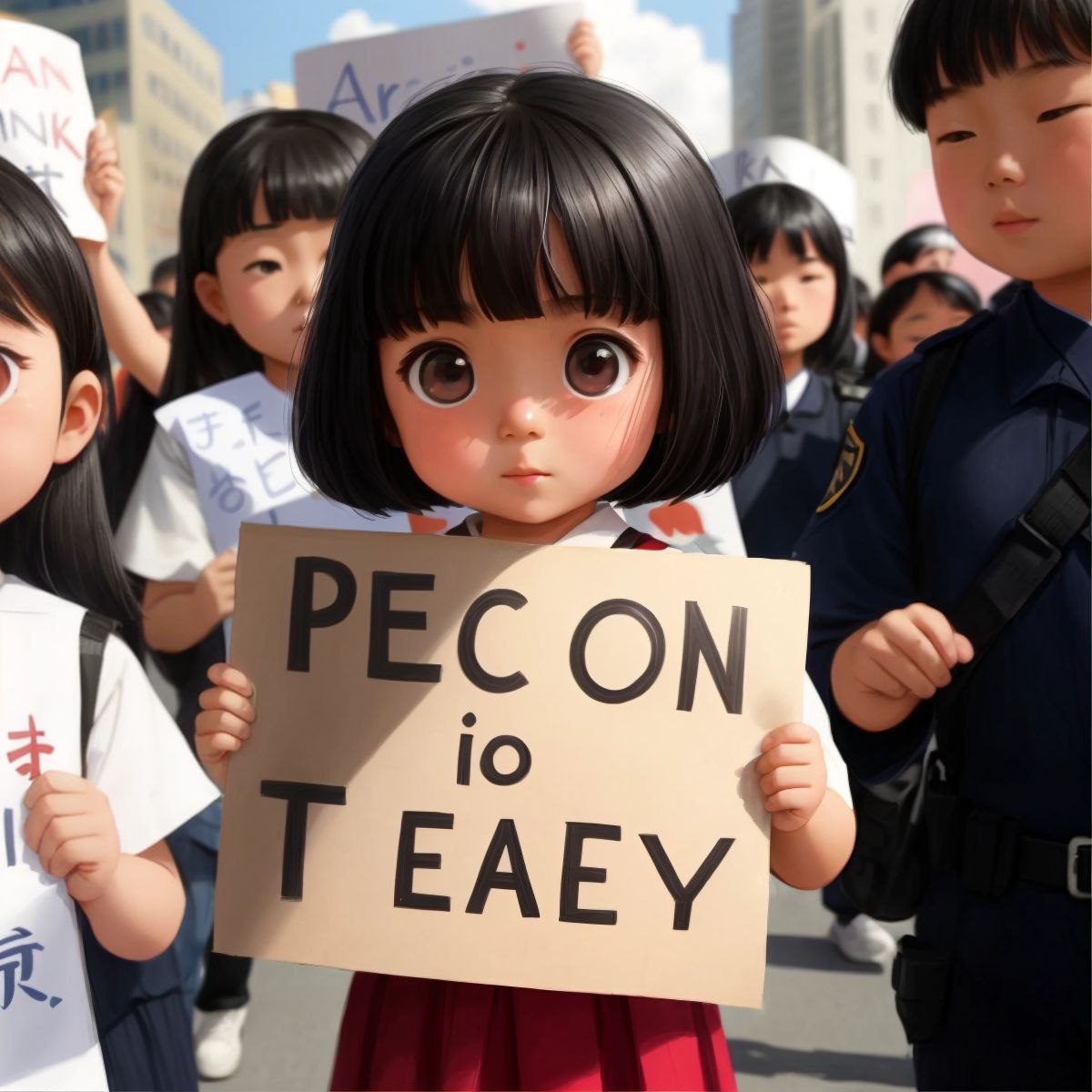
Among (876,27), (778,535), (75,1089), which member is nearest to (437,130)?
(75,1089)

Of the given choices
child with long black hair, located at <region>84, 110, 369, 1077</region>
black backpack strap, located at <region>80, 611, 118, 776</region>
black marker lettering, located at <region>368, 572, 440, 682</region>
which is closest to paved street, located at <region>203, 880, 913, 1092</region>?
child with long black hair, located at <region>84, 110, 369, 1077</region>

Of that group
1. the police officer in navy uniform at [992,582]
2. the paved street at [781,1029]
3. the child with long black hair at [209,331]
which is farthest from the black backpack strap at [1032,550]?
the paved street at [781,1029]

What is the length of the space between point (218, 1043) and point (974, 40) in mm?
2339

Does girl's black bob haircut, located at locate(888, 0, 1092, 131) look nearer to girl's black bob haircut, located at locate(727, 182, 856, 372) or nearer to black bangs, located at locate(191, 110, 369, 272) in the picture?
black bangs, located at locate(191, 110, 369, 272)

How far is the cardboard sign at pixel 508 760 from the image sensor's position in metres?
1.27

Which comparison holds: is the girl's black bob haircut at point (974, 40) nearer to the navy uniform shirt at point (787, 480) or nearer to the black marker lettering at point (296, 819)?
the black marker lettering at point (296, 819)

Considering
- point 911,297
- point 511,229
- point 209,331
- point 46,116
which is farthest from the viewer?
point 911,297

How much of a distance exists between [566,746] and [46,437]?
26.1 inches

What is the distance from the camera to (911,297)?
13.3ft

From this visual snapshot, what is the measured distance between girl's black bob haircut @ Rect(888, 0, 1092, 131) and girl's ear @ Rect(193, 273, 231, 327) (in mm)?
1431

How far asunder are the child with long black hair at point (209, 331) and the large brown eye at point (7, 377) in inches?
34.2

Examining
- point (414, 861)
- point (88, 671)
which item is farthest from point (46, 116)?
point (414, 861)

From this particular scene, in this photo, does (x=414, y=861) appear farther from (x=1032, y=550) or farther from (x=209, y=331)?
(x=209, y=331)

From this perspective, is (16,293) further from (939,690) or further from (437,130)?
(939,690)
